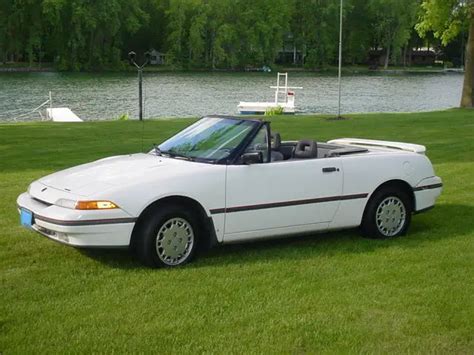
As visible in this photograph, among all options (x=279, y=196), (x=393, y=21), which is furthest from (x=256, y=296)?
(x=393, y=21)

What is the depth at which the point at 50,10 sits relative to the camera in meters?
87.2

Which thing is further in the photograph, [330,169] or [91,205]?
[330,169]

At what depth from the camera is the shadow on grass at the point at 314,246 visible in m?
6.90

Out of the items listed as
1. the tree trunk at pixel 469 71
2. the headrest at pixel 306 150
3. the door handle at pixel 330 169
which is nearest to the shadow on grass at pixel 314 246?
the door handle at pixel 330 169

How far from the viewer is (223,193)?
22.1ft

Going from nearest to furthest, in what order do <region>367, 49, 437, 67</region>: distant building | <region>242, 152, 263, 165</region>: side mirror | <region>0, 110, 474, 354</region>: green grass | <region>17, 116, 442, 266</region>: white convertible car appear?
<region>0, 110, 474, 354</region>: green grass → <region>17, 116, 442, 266</region>: white convertible car → <region>242, 152, 263, 165</region>: side mirror → <region>367, 49, 437, 67</region>: distant building

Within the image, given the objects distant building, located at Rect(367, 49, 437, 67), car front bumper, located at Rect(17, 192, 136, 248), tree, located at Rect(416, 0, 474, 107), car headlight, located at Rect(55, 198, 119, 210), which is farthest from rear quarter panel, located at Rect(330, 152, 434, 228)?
distant building, located at Rect(367, 49, 437, 67)

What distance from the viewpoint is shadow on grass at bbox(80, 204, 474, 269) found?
690cm

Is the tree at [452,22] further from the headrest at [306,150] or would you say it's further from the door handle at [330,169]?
the door handle at [330,169]

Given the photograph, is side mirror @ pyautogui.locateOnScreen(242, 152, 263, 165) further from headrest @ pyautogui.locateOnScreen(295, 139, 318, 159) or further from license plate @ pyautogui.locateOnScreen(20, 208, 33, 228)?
license plate @ pyautogui.locateOnScreen(20, 208, 33, 228)

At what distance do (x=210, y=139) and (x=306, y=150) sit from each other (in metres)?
1.06

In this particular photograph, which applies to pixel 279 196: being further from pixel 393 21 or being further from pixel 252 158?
pixel 393 21

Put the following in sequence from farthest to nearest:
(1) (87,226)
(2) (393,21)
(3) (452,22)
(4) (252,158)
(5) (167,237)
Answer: (2) (393,21) → (3) (452,22) → (4) (252,158) → (5) (167,237) → (1) (87,226)

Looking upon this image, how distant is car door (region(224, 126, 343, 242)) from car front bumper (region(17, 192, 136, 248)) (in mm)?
1008
